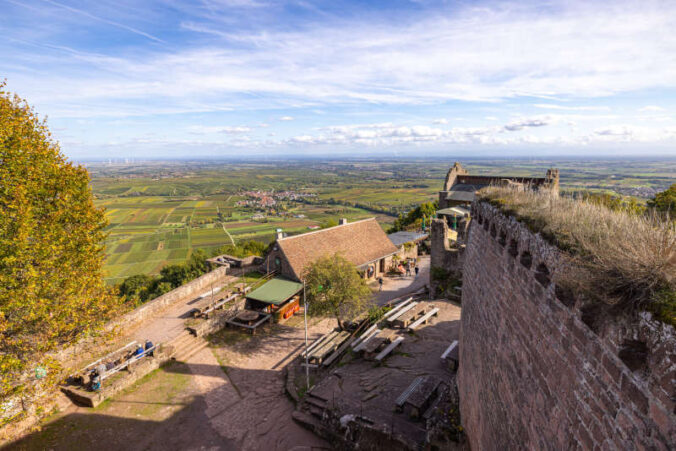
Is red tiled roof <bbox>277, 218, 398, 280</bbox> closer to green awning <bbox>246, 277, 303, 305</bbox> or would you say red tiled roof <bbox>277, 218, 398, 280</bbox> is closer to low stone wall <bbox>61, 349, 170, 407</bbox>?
green awning <bbox>246, 277, 303, 305</bbox>

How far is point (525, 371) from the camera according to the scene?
4.59 meters

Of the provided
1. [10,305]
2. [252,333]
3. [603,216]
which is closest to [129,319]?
[252,333]

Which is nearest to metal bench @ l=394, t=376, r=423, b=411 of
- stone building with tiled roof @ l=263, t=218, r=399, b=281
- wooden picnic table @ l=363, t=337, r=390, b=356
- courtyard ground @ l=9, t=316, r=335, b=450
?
wooden picnic table @ l=363, t=337, r=390, b=356

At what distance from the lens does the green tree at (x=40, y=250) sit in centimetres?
1002

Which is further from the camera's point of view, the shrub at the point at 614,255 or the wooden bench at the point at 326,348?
the wooden bench at the point at 326,348

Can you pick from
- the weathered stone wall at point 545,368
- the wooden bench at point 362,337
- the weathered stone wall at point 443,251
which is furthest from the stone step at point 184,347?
the weathered stone wall at point 545,368

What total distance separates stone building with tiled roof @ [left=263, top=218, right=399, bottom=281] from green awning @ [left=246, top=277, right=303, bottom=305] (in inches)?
29.9

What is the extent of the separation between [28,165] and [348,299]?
1458cm

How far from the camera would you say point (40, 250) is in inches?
421

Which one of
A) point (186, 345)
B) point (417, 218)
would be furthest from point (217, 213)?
point (186, 345)

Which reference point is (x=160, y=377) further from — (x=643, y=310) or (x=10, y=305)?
(x=643, y=310)

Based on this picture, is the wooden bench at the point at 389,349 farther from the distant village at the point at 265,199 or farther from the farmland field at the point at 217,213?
the distant village at the point at 265,199

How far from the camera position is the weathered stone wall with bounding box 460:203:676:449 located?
230cm

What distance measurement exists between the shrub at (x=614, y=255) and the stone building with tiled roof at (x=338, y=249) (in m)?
17.8
